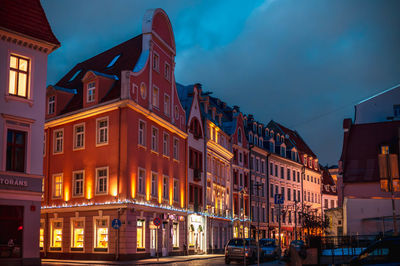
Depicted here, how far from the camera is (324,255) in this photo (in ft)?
83.7

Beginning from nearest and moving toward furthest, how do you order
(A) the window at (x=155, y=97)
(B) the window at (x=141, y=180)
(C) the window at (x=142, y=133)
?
(B) the window at (x=141, y=180)
(C) the window at (x=142, y=133)
(A) the window at (x=155, y=97)

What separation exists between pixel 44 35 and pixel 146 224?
17270 millimetres

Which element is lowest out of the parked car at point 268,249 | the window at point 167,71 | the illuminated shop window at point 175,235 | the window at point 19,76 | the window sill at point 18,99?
the parked car at point 268,249

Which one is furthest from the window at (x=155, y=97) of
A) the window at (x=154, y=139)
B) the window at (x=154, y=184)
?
the window at (x=154, y=184)

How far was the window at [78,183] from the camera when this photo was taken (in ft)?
131

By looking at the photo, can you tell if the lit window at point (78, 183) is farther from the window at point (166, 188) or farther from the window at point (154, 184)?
the window at point (166, 188)

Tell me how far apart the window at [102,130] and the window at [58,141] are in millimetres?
4502

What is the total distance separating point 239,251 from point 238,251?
0.23 ft

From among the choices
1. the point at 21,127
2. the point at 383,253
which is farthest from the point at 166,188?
the point at 383,253

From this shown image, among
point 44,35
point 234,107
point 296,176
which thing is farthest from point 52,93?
point 296,176

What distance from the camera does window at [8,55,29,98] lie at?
26189mm

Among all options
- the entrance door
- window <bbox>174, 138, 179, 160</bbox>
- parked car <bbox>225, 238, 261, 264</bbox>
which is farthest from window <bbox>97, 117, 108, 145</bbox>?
parked car <bbox>225, 238, 261, 264</bbox>

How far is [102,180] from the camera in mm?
38531

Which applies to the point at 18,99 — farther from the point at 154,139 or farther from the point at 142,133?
the point at 154,139
